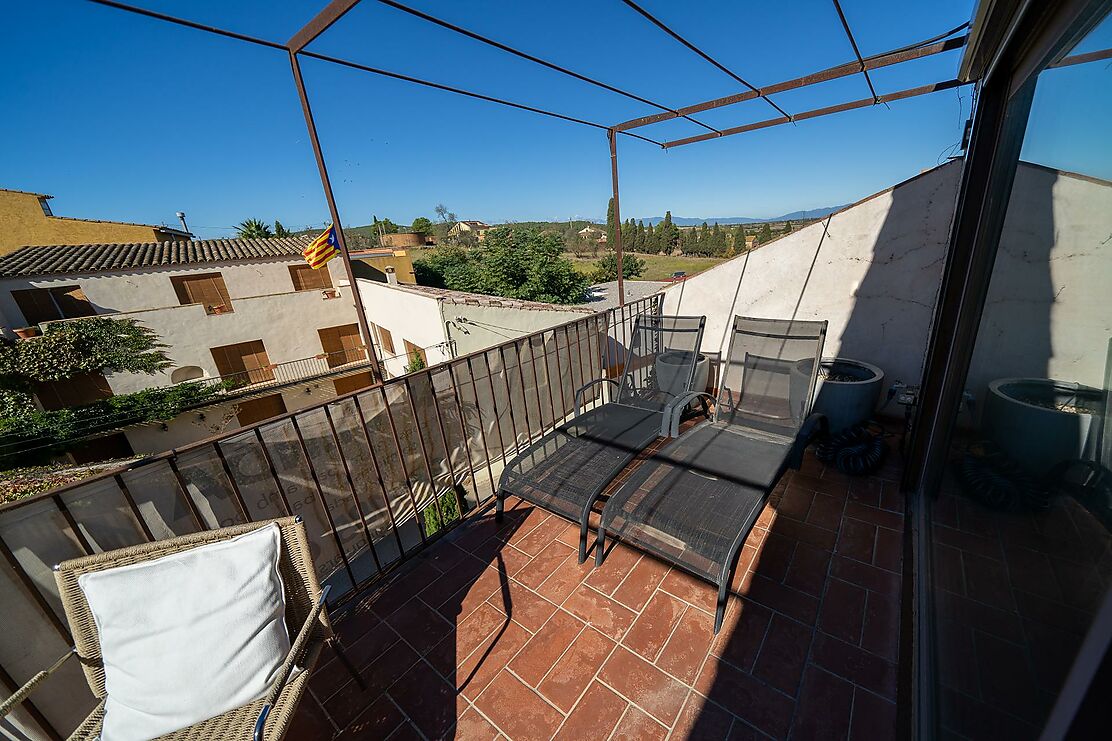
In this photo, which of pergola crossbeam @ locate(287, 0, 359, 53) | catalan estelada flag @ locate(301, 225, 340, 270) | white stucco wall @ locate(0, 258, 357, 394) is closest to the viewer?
pergola crossbeam @ locate(287, 0, 359, 53)

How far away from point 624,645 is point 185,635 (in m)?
1.75

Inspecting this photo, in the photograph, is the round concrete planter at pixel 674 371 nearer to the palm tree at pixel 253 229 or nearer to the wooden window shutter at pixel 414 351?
the wooden window shutter at pixel 414 351

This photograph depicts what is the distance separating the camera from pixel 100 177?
1520cm

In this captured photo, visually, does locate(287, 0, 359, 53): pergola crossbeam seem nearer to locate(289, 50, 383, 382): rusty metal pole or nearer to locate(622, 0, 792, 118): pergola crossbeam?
locate(289, 50, 383, 382): rusty metal pole

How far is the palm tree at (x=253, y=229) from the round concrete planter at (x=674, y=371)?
88.1 ft

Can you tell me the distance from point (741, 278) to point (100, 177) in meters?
23.9

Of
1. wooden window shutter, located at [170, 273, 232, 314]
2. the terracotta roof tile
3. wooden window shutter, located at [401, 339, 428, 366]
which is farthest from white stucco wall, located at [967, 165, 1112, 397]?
the terracotta roof tile

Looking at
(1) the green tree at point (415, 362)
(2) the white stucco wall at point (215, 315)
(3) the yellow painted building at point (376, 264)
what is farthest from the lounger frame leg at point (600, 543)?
(3) the yellow painted building at point (376, 264)

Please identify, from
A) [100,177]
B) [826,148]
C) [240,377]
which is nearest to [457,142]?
[826,148]

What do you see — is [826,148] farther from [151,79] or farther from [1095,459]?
[151,79]

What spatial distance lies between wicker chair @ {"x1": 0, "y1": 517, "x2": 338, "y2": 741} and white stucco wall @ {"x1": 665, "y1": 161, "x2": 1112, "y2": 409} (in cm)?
248

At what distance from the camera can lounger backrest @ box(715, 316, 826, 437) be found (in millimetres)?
2955

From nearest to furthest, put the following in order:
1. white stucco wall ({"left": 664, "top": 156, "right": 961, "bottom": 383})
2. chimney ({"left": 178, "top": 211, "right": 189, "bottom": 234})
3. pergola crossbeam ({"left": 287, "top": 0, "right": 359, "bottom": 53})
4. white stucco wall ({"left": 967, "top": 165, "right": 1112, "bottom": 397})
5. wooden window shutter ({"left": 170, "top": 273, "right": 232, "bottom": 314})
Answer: white stucco wall ({"left": 967, "top": 165, "right": 1112, "bottom": 397})
pergola crossbeam ({"left": 287, "top": 0, "right": 359, "bottom": 53})
white stucco wall ({"left": 664, "top": 156, "right": 961, "bottom": 383})
wooden window shutter ({"left": 170, "top": 273, "right": 232, "bottom": 314})
chimney ({"left": 178, "top": 211, "right": 189, "bottom": 234})

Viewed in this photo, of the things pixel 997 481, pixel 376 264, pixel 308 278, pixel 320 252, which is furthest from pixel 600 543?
pixel 376 264
